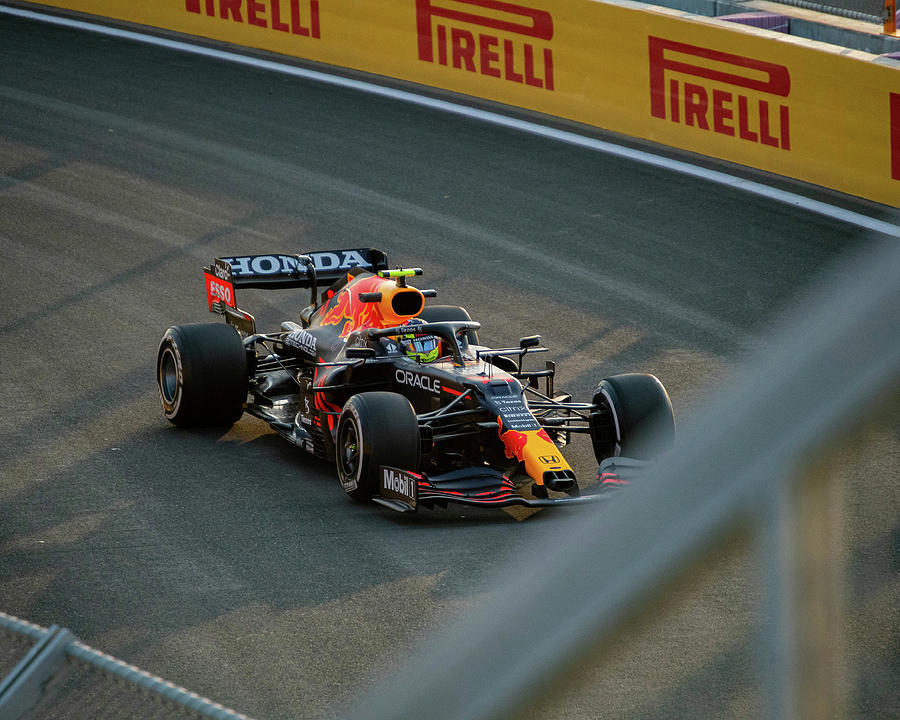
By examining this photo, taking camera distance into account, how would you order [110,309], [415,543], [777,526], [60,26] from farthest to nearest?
[60,26] < [110,309] < [415,543] < [777,526]

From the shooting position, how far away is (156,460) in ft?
31.3

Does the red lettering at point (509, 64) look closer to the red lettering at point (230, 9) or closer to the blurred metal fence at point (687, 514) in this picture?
the red lettering at point (230, 9)

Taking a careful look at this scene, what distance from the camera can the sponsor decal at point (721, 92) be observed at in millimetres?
15000

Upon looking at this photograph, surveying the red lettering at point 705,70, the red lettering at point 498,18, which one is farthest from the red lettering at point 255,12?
the red lettering at point 705,70

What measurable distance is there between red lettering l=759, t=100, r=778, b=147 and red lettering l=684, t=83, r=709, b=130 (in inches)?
30.1

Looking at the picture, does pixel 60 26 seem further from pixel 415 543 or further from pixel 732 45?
pixel 415 543

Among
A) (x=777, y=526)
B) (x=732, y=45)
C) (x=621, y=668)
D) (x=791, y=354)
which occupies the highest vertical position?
(x=791, y=354)

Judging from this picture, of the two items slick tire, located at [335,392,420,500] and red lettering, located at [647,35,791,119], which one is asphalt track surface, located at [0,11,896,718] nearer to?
slick tire, located at [335,392,420,500]

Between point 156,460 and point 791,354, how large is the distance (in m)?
8.41

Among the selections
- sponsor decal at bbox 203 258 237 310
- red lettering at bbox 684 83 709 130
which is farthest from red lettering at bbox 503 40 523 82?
sponsor decal at bbox 203 258 237 310

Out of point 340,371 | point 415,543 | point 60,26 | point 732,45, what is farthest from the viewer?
point 60,26

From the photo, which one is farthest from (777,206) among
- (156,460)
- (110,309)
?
(156,460)

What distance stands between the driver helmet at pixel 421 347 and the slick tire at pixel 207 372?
125 centimetres

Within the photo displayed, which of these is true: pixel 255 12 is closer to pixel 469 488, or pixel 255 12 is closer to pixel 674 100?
pixel 674 100
